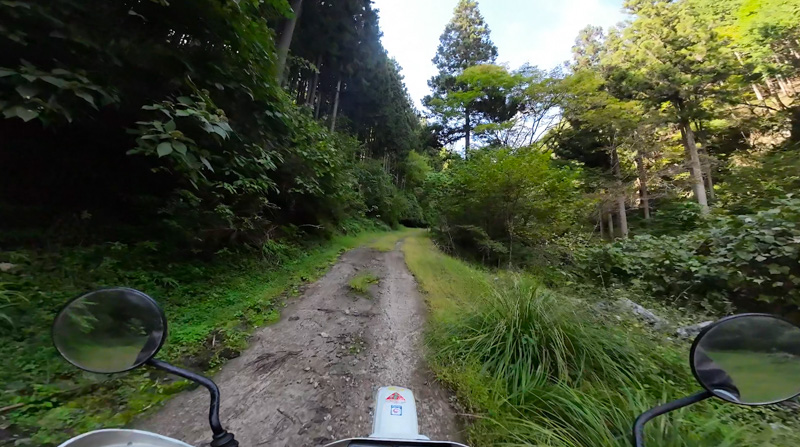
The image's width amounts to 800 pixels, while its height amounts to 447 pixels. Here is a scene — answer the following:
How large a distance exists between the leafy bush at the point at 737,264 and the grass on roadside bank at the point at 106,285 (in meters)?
6.04

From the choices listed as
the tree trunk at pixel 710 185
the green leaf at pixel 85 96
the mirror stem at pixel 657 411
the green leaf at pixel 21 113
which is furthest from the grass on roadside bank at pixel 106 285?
the tree trunk at pixel 710 185

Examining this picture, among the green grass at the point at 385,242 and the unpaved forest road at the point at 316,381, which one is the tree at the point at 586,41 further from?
the unpaved forest road at the point at 316,381

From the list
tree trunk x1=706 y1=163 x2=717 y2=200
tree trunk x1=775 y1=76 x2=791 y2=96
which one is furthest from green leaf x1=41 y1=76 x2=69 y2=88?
tree trunk x1=775 y1=76 x2=791 y2=96

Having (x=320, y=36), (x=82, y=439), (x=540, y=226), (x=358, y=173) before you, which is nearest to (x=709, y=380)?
(x=82, y=439)

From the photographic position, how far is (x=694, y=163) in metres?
11.5

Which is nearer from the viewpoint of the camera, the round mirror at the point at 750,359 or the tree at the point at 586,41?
→ the round mirror at the point at 750,359

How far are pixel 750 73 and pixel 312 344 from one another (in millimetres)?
16550

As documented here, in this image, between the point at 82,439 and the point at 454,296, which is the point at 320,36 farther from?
the point at 82,439

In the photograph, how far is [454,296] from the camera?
3.97 metres

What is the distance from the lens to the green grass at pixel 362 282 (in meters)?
4.64

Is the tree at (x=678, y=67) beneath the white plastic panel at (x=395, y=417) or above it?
above

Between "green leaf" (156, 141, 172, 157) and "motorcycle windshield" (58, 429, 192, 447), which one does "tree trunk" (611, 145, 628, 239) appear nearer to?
"green leaf" (156, 141, 172, 157)

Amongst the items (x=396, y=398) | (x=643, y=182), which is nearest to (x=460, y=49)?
(x=643, y=182)

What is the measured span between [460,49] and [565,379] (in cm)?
2273
